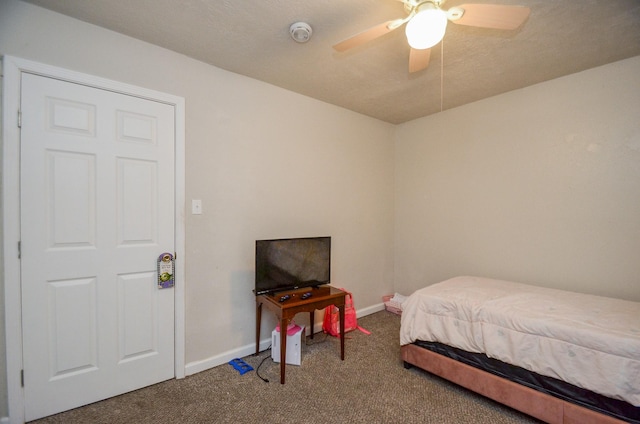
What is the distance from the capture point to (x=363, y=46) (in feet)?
6.93

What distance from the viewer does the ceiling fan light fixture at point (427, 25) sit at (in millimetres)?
1351

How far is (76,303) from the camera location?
1876 millimetres

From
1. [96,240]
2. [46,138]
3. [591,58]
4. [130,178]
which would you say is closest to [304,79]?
[130,178]

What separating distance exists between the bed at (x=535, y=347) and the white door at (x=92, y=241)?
6.84 feet

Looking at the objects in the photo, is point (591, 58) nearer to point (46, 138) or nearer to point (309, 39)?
point (309, 39)

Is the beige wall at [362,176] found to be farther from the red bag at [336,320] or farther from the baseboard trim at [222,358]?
the red bag at [336,320]

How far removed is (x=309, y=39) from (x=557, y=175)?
8.26ft

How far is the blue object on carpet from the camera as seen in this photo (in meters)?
2.33

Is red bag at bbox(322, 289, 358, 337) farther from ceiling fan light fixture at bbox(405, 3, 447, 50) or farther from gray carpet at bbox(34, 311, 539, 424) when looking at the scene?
ceiling fan light fixture at bbox(405, 3, 447, 50)

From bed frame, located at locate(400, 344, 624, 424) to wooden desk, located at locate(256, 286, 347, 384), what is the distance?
692 mm

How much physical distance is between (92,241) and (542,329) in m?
2.98

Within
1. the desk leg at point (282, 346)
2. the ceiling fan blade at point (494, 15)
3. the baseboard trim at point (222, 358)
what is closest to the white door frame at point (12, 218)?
the baseboard trim at point (222, 358)

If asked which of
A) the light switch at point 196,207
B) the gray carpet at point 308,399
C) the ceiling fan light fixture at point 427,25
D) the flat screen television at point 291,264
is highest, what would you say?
the ceiling fan light fixture at point 427,25

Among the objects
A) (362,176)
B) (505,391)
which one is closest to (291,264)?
(362,176)
